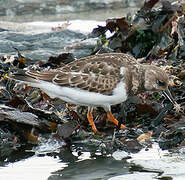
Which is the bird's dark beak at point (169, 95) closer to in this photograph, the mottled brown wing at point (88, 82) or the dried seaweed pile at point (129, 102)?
the dried seaweed pile at point (129, 102)

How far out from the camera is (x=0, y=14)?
1072 centimetres

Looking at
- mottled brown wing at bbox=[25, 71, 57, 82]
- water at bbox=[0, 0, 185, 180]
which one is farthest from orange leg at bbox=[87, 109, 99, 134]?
mottled brown wing at bbox=[25, 71, 57, 82]

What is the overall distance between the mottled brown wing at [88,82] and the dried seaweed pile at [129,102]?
1.01 feet

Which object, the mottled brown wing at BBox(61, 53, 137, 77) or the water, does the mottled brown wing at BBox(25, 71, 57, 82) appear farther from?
the water

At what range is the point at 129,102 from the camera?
225 inches

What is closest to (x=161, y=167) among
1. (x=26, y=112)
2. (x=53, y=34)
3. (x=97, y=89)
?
(x=97, y=89)

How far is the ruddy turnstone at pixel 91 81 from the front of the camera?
214 inches

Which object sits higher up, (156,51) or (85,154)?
(156,51)

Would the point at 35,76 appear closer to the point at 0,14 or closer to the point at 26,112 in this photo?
the point at 26,112

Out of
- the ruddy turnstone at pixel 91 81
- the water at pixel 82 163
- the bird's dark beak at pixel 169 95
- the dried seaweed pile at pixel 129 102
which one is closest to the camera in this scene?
the water at pixel 82 163

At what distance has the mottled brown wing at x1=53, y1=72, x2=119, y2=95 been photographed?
5441mm

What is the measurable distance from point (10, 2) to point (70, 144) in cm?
600

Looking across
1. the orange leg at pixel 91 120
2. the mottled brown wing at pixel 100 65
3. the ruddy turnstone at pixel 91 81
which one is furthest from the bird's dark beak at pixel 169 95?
the orange leg at pixel 91 120

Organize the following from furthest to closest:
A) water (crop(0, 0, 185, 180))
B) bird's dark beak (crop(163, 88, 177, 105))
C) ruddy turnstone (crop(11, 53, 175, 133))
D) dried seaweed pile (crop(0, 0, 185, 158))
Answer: bird's dark beak (crop(163, 88, 177, 105)) → ruddy turnstone (crop(11, 53, 175, 133)) → dried seaweed pile (crop(0, 0, 185, 158)) → water (crop(0, 0, 185, 180))
